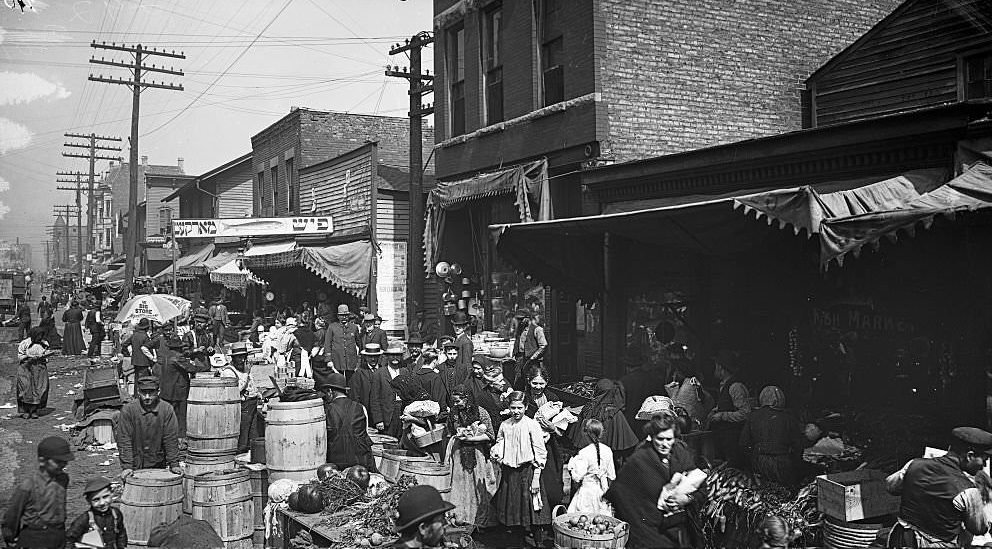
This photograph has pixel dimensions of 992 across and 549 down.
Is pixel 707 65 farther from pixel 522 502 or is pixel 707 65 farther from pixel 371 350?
pixel 522 502

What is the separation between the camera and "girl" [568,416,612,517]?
6918 mm

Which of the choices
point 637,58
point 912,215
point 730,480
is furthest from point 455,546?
point 637,58

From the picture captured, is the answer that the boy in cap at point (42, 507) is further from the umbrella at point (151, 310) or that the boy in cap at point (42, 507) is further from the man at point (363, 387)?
the umbrella at point (151, 310)

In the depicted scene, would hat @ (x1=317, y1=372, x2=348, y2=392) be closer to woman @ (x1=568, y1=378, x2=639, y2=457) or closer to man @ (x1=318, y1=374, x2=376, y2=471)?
man @ (x1=318, y1=374, x2=376, y2=471)

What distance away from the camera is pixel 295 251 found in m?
21.6

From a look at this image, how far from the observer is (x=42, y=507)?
6.23 meters

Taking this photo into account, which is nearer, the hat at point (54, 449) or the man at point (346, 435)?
A: the hat at point (54, 449)

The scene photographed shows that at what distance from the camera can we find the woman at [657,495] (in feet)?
19.7

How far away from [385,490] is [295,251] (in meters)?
15.1

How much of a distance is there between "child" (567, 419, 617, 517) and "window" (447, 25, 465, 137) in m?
12.9

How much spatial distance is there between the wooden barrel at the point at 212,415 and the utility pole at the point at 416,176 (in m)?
11.0

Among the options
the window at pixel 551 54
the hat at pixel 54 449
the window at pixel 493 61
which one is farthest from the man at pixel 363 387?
the window at pixel 493 61

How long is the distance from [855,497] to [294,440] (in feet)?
18.7

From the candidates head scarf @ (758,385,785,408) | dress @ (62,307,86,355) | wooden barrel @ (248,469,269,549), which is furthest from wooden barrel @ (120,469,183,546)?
dress @ (62,307,86,355)
